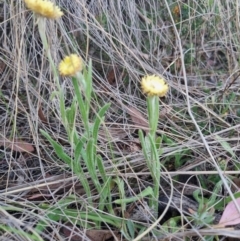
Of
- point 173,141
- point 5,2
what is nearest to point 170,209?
point 173,141

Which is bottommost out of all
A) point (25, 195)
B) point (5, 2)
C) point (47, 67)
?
point (25, 195)

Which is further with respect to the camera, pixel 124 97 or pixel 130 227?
pixel 124 97

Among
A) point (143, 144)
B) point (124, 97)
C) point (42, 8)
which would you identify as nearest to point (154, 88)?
point (143, 144)

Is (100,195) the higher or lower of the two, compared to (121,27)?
lower

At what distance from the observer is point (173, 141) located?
113cm

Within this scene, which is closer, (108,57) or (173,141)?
(173,141)

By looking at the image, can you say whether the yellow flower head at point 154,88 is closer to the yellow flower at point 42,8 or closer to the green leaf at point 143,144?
the green leaf at point 143,144

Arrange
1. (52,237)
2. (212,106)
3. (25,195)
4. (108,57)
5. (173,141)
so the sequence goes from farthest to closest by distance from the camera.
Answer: (108,57)
(212,106)
(173,141)
(25,195)
(52,237)

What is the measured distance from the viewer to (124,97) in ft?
4.25

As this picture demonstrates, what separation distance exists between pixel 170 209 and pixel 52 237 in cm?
24

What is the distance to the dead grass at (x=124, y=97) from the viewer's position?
0.99 metres

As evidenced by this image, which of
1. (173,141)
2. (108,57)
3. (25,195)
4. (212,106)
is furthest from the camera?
(108,57)

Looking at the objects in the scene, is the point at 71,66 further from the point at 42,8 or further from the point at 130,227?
the point at 130,227

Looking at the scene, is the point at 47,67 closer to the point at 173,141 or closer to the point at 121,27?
the point at 121,27
